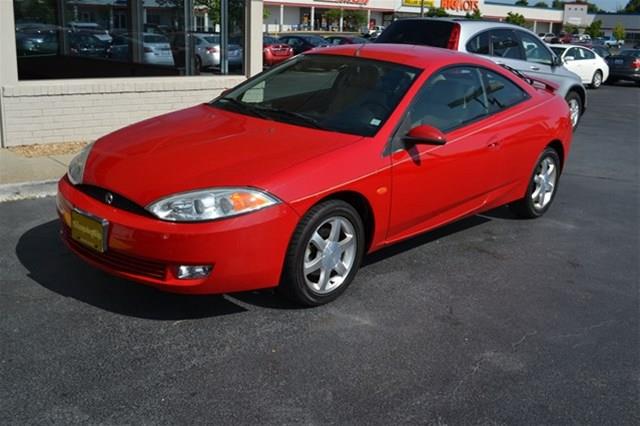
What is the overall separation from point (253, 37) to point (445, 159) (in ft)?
20.7

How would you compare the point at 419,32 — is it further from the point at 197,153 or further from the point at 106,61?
the point at 197,153

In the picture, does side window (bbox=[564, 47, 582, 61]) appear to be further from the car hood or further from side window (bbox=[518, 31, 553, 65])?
the car hood

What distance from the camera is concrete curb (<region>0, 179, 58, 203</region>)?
6.33 meters

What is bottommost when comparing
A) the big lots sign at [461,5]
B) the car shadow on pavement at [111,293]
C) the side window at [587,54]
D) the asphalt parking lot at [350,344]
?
the asphalt parking lot at [350,344]

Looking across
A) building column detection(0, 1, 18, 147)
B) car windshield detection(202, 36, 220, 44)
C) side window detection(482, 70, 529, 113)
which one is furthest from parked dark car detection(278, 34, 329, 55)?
side window detection(482, 70, 529, 113)

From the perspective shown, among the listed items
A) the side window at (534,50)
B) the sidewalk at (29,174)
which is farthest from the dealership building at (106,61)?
the side window at (534,50)

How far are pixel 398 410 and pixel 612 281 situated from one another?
8.27 feet

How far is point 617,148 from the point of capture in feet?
35.5

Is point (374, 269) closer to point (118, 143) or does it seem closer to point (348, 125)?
point (348, 125)

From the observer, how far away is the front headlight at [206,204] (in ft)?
12.0

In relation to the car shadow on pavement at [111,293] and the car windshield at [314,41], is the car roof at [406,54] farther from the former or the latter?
the car windshield at [314,41]

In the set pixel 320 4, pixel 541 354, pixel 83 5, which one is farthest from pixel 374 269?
pixel 320 4

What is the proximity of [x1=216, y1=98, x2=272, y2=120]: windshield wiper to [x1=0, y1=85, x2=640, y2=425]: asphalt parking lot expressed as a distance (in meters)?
1.29

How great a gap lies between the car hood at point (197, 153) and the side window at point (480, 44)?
581 centimetres
